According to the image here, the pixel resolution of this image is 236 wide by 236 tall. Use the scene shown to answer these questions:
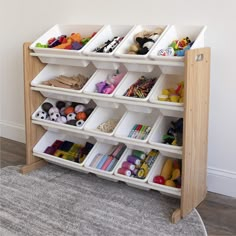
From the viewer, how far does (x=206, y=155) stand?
199 cm

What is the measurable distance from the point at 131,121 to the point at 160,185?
0.42m

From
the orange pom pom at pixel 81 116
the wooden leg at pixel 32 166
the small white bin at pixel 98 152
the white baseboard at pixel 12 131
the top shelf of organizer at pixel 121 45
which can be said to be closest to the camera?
the top shelf of organizer at pixel 121 45

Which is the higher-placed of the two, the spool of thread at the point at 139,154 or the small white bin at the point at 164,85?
the small white bin at the point at 164,85

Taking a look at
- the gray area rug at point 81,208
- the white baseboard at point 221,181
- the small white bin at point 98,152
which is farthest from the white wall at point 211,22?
the small white bin at point 98,152

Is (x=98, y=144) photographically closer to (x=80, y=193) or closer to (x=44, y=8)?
(x=80, y=193)

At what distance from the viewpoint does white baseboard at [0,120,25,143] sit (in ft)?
9.66

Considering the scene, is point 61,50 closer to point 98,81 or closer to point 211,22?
point 98,81

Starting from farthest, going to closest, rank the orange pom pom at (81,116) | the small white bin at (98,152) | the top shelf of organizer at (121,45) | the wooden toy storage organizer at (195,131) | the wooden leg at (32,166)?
the wooden leg at (32,166) → the orange pom pom at (81,116) → the small white bin at (98,152) → the top shelf of organizer at (121,45) → the wooden toy storage organizer at (195,131)

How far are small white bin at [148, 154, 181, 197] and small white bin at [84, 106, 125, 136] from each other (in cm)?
30

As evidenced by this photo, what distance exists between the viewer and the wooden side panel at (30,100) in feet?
7.44

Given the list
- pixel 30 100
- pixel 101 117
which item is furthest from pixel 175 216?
→ pixel 30 100

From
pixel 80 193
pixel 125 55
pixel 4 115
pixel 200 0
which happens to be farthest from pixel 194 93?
pixel 4 115

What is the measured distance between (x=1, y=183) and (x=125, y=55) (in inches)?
43.3

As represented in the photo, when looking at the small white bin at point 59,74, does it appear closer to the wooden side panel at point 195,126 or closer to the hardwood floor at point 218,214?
the wooden side panel at point 195,126
